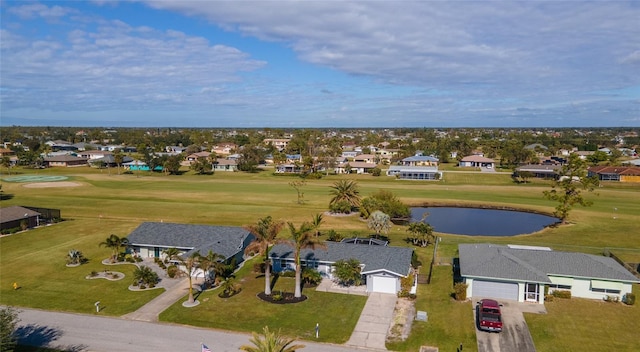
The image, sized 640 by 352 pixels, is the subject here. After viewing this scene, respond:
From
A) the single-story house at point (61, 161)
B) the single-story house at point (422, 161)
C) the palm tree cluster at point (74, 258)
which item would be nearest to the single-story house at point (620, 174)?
the single-story house at point (422, 161)

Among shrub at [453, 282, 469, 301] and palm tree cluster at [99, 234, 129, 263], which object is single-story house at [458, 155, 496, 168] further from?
palm tree cluster at [99, 234, 129, 263]

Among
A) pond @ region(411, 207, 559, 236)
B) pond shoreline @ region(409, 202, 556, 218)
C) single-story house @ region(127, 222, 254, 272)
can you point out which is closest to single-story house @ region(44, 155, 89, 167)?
single-story house @ region(127, 222, 254, 272)

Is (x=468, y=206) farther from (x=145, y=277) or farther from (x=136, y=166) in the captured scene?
(x=136, y=166)

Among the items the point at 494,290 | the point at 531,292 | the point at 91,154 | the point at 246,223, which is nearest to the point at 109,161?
the point at 91,154

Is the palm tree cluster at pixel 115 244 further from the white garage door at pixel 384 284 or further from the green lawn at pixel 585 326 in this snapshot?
the green lawn at pixel 585 326

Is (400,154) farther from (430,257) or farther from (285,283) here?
(285,283)

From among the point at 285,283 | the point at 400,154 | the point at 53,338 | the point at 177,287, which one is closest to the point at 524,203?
the point at 285,283
